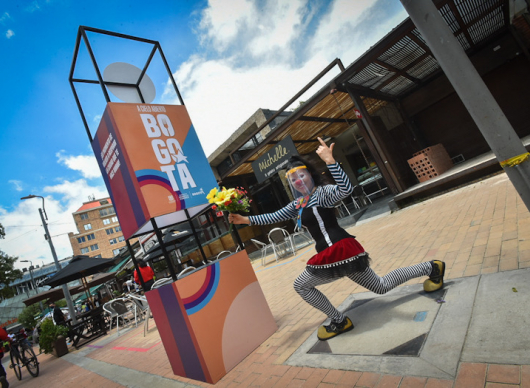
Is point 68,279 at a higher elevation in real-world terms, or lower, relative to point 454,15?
lower

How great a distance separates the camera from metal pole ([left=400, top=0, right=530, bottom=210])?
1.75 m

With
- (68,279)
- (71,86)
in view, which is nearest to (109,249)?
(68,279)

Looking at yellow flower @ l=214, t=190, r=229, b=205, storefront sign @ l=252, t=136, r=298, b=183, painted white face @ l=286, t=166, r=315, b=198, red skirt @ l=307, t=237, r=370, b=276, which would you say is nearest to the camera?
red skirt @ l=307, t=237, r=370, b=276

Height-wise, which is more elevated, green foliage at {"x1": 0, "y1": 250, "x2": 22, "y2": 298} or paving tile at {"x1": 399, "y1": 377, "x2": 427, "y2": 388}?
green foliage at {"x1": 0, "y1": 250, "x2": 22, "y2": 298}

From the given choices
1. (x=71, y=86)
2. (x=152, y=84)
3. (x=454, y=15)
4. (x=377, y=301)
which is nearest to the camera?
(x=377, y=301)

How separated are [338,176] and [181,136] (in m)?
2.17

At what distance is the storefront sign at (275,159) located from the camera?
8633 mm

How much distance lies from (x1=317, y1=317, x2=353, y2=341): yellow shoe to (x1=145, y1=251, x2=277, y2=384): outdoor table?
917 millimetres

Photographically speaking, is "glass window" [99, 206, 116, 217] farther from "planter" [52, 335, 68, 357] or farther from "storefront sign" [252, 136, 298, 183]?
"storefront sign" [252, 136, 298, 183]

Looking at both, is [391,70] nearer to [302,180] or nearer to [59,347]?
[302,180]

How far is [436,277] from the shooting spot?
2.48 metres

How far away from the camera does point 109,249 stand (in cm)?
6219

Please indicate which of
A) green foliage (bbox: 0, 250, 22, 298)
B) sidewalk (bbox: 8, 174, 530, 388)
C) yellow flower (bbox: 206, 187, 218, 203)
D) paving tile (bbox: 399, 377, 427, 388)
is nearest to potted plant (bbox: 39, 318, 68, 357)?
sidewalk (bbox: 8, 174, 530, 388)

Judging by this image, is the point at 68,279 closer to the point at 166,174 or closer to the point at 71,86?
the point at 71,86
